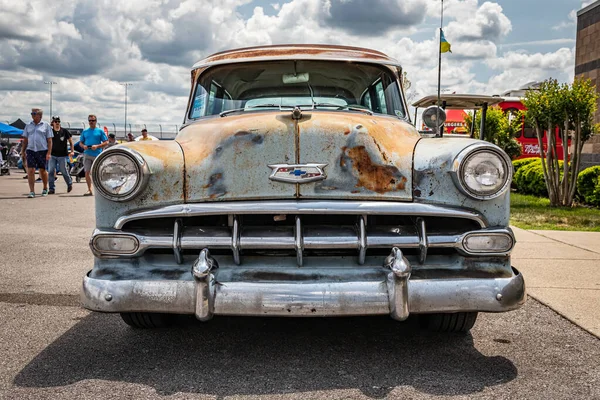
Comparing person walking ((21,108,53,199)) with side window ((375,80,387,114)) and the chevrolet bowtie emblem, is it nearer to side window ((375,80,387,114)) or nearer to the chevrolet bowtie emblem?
side window ((375,80,387,114))

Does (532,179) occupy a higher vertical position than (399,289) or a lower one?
higher

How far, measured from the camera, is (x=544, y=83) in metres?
11.5

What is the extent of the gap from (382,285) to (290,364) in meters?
0.62

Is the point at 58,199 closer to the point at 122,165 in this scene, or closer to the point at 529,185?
the point at 122,165

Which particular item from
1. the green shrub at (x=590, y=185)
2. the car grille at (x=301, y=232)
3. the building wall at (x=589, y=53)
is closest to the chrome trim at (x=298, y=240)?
the car grille at (x=301, y=232)

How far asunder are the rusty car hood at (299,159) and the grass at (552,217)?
5.97 m

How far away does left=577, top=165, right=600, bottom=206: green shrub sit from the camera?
1112 cm

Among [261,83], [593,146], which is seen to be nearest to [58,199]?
[261,83]

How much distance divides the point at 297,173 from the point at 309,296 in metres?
0.64

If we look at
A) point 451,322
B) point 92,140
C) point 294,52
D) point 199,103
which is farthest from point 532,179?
point 451,322

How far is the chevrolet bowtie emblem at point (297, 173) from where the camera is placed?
309 cm

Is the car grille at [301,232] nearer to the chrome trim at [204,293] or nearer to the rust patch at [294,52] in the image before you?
the chrome trim at [204,293]

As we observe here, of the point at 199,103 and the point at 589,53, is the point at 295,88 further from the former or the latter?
the point at 589,53

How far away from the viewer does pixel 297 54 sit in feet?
14.2
